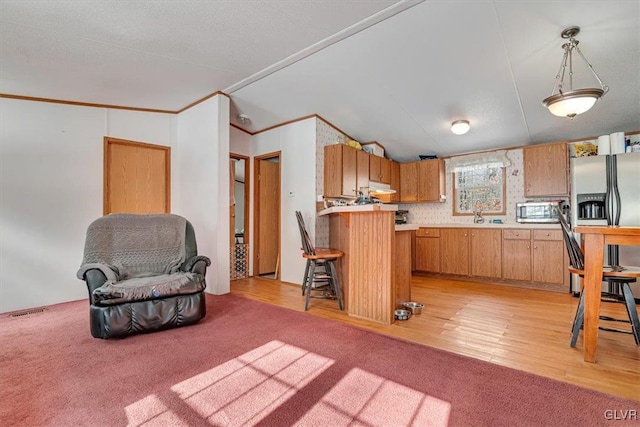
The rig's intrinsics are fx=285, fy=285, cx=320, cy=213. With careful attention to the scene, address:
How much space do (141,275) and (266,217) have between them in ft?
8.07

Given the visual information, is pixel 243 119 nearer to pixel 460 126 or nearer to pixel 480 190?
pixel 460 126

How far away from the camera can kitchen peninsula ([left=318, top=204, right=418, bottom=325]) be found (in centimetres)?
268

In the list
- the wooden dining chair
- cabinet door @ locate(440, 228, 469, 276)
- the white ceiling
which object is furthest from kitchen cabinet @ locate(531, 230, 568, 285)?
the wooden dining chair

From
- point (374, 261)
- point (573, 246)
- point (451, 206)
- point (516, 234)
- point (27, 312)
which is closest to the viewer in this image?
point (573, 246)

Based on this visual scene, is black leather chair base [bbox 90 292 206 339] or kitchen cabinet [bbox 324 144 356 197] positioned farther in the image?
kitchen cabinet [bbox 324 144 356 197]

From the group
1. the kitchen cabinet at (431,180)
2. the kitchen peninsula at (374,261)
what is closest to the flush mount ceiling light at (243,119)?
A: the kitchen peninsula at (374,261)

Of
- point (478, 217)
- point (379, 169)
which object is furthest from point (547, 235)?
point (379, 169)

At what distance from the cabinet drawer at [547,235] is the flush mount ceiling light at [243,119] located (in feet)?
15.5

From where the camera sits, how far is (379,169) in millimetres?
5211

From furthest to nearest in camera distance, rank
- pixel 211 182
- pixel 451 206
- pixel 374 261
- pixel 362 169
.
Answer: pixel 451 206 → pixel 362 169 → pixel 211 182 → pixel 374 261

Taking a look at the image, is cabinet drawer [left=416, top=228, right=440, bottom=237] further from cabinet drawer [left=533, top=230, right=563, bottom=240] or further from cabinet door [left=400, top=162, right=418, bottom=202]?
cabinet drawer [left=533, top=230, right=563, bottom=240]

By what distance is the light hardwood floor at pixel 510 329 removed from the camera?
6.15 ft

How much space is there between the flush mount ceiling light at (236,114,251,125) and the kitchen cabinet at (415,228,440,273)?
3.59m

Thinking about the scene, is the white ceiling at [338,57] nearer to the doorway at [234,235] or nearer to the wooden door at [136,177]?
the wooden door at [136,177]
